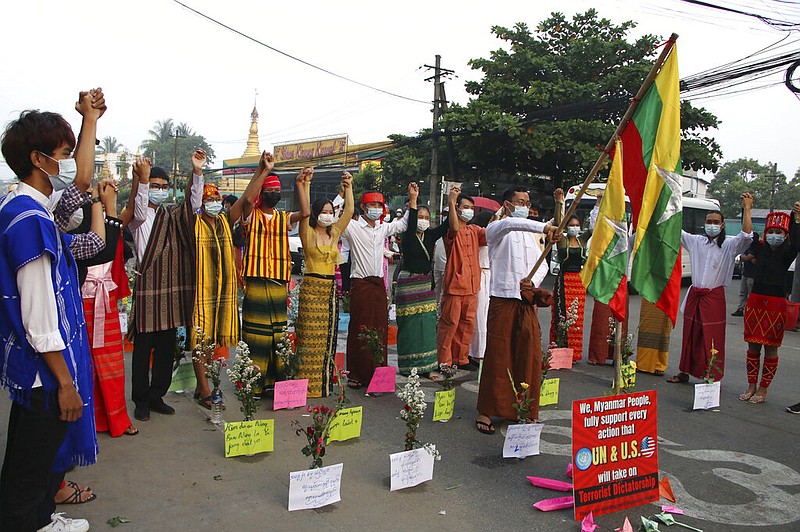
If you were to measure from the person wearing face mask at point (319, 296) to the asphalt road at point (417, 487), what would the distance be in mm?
311

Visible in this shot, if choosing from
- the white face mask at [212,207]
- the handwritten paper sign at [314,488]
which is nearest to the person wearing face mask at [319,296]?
the white face mask at [212,207]

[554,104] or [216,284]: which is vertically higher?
[554,104]

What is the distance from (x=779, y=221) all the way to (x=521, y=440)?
3810mm

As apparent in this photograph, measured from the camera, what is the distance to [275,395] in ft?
17.1

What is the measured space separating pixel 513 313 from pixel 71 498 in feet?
10.5

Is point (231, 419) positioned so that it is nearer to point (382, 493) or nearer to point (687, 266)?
point (382, 493)

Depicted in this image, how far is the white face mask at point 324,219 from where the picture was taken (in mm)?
5664

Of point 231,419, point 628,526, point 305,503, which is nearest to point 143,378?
point 231,419

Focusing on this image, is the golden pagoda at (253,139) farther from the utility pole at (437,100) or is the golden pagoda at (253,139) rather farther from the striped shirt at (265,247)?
the striped shirt at (265,247)

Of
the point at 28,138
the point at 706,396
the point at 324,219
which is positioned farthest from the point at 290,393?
the point at 706,396

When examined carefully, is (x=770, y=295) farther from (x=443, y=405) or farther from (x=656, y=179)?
(x=443, y=405)

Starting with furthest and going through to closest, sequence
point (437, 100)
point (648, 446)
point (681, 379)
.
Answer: point (437, 100) → point (681, 379) → point (648, 446)

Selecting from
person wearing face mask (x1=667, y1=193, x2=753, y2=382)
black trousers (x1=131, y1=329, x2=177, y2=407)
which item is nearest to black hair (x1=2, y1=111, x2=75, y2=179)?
black trousers (x1=131, y1=329, x2=177, y2=407)

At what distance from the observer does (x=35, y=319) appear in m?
2.57
